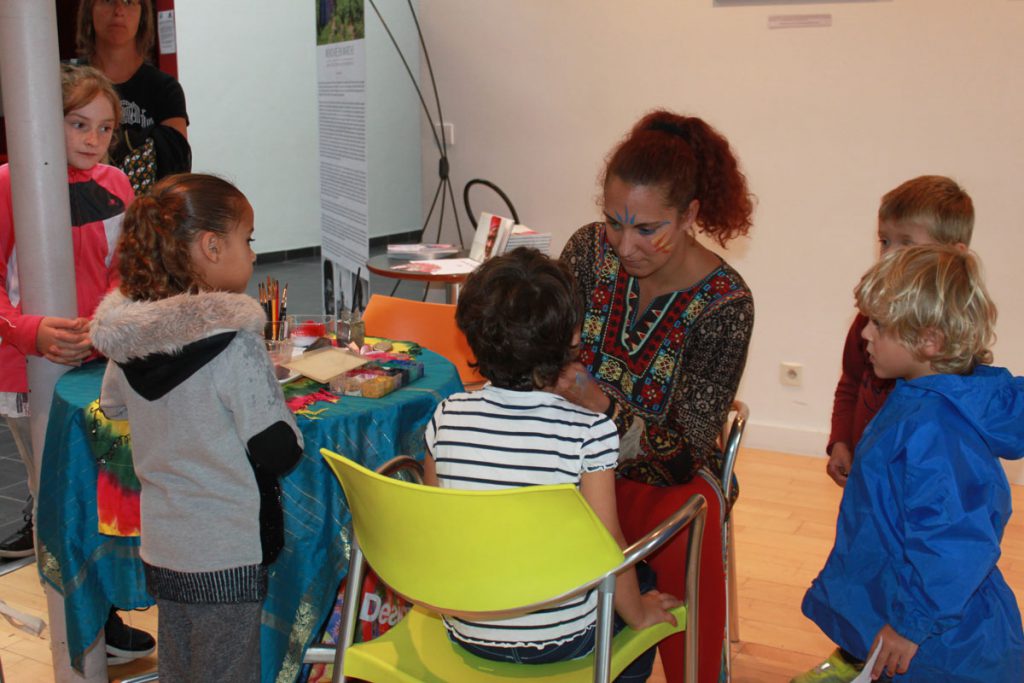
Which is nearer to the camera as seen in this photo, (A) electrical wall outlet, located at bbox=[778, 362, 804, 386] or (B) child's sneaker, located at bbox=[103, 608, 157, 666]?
(B) child's sneaker, located at bbox=[103, 608, 157, 666]

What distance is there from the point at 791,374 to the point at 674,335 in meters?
2.18

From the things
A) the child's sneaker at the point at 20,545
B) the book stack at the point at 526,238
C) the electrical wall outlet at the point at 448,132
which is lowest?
the child's sneaker at the point at 20,545

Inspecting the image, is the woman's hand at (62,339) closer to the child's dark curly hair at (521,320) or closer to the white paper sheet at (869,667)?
the child's dark curly hair at (521,320)

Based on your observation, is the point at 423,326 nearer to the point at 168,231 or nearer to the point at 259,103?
the point at 168,231

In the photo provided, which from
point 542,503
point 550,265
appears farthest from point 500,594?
point 550,265

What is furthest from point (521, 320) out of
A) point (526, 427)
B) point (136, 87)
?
point (136, 87)

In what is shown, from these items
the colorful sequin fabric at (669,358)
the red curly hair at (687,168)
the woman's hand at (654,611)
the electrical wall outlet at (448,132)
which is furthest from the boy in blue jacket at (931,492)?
the electrical wall outlet at (448,132)

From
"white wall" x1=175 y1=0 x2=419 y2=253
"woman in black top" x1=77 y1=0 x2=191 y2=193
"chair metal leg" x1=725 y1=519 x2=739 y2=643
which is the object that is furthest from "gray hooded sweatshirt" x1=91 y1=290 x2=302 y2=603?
"white wall" x1=175 y1=0 x2=419 y2=253

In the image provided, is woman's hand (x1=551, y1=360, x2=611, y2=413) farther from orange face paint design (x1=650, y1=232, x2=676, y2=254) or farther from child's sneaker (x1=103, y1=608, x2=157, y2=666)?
child's sneaker (x1=103, y1=608, x2=157, y2=666)

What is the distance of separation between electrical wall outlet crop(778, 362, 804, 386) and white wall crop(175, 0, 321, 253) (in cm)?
455

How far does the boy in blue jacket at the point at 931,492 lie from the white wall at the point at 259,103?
6.23m

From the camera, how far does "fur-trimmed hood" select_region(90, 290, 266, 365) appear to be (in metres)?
1.60

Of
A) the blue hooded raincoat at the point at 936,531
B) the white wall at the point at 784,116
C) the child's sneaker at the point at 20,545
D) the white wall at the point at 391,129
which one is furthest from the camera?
the white wall at the point at 391,129

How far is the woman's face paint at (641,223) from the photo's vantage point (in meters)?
1.98
